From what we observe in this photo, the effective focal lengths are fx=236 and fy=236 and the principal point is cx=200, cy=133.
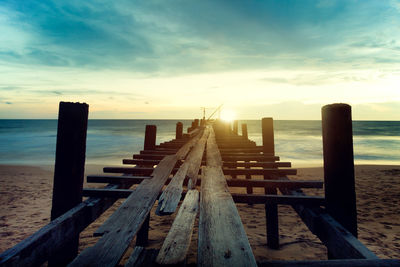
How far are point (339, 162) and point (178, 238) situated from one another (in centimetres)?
179

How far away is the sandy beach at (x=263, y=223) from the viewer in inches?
193

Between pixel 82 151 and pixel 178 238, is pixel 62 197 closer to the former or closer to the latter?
pixel 82 151

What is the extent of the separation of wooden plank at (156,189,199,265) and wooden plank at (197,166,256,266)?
0.08 metres

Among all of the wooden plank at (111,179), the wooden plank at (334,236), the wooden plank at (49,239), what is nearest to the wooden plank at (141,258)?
the wooden plank at (49,239)

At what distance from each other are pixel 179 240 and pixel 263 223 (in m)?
5.72

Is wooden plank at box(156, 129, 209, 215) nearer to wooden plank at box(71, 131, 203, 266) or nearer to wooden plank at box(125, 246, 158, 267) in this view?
wooden plank at box(71, 131, 203, 266)

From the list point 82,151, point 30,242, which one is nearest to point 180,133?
point 82,151

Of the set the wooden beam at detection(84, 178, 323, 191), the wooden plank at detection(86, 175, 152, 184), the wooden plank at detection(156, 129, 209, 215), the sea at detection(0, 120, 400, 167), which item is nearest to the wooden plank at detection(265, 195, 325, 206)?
the wooden beam at detection(84, 178, 323, 191)

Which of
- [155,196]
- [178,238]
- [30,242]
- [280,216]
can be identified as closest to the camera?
[178,238]

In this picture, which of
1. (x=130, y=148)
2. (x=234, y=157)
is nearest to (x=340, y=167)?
(x=234, y=157)

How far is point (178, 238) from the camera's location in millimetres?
1424

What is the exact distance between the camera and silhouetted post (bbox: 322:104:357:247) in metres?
2.22

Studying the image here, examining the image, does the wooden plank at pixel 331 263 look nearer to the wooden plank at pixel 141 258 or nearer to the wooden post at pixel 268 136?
the wooden plank at pixel 141 258

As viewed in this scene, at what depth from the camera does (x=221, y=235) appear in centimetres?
149
